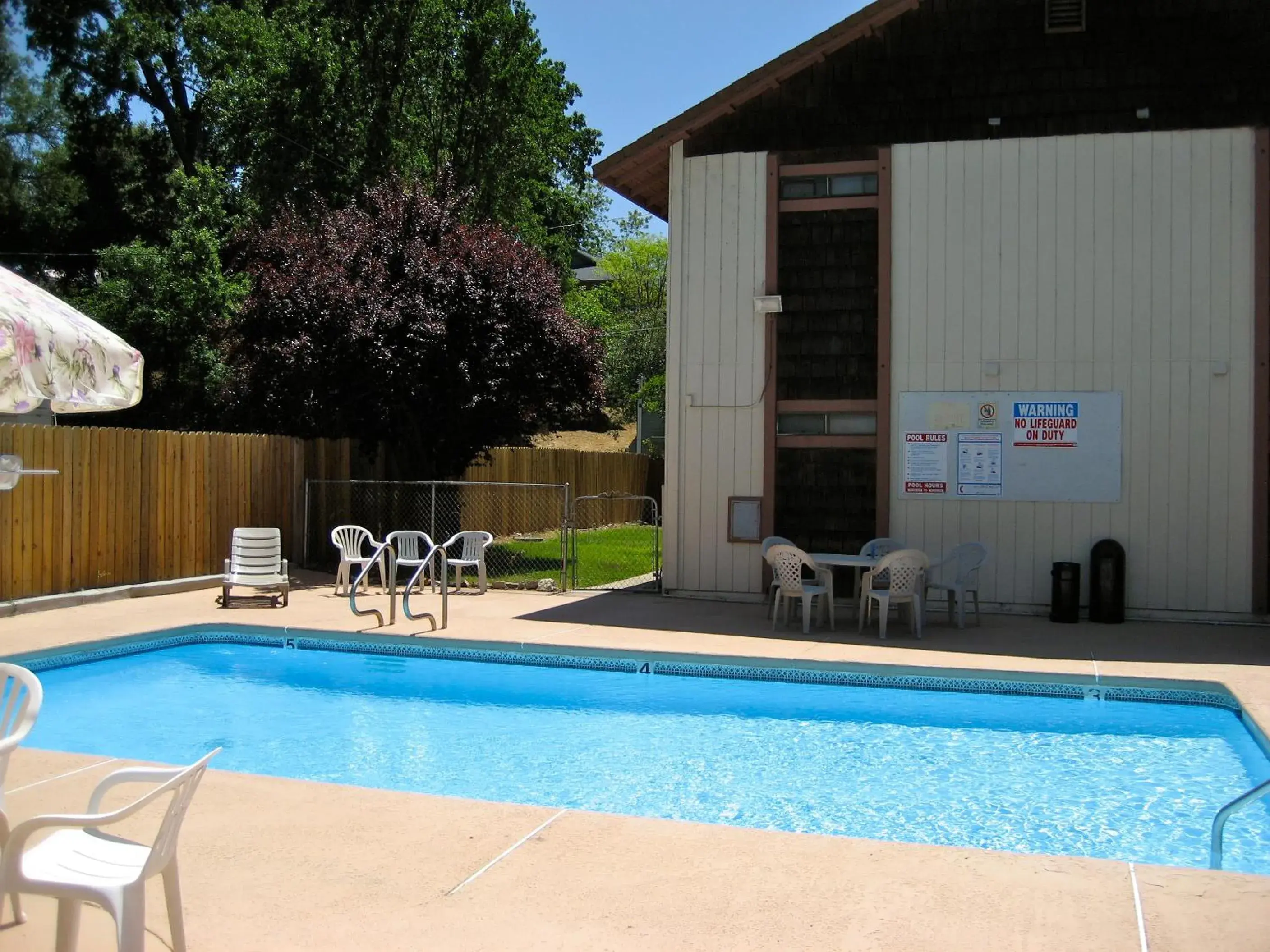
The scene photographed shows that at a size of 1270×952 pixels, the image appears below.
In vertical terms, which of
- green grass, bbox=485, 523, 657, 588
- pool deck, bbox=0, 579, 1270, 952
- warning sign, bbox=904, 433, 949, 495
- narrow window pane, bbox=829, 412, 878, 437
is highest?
narrow window pane, bbox=829, 412, 878, 437

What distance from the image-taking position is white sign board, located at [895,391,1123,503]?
492 inches

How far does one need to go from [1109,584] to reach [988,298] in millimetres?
3483

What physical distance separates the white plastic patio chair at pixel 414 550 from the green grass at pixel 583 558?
120 cm

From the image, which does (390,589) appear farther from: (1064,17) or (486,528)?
(486,528)

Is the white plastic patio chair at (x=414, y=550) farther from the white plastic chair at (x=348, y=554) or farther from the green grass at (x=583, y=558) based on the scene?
the green grass at (x=583, y=558)

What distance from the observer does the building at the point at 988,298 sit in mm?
12250

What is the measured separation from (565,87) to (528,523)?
13487mm

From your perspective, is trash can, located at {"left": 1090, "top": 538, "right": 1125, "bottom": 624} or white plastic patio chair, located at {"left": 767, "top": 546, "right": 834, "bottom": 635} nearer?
white plastic patio chair, located at {"left": 767, "top": 546, "right": 834, "bottom": 635}

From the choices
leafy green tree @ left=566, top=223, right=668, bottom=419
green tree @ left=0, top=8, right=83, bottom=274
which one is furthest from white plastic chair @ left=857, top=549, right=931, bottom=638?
green tree @ left=0, top=8, right=83, bottom=274

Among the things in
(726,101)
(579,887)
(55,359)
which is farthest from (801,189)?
(55,359)

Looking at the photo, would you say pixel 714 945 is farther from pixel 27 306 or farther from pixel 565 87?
pixel 565 87

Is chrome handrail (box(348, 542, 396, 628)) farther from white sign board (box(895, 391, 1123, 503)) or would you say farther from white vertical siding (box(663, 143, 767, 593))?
white sign board (box(895, 391, 1123, 503))

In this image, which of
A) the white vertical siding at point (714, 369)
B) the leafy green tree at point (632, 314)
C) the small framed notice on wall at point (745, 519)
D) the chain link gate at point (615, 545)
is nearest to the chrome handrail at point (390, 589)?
the chain link gate at point (615, 545)

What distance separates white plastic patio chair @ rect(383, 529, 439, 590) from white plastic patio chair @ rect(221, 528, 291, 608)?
130 cm
